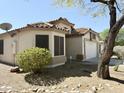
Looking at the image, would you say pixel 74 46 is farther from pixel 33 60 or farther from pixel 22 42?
pixel 33 60

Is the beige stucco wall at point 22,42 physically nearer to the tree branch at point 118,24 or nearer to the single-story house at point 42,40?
the single-story house at point 42,40

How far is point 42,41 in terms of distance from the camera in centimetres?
1916

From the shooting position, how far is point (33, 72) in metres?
16.3

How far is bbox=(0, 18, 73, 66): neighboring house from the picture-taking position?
19.1m

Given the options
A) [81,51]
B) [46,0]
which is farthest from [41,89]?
[81,51]

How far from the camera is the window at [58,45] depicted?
20070mm

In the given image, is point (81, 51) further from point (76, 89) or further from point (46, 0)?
point (76, 89)

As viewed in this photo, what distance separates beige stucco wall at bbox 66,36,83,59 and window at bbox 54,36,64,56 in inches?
252

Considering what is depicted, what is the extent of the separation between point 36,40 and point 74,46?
970 centimetres

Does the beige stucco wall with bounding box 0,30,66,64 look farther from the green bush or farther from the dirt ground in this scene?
the dirt ground

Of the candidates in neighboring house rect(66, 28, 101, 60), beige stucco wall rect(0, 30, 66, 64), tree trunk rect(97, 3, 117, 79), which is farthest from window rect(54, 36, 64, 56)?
neighboring house rect(66, 28, 101, 60)

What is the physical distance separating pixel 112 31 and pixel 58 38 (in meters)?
7.14

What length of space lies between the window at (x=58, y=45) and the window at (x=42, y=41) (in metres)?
1.14

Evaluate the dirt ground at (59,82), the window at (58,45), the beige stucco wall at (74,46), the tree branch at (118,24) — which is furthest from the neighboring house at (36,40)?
the tree branch at (118,24)
